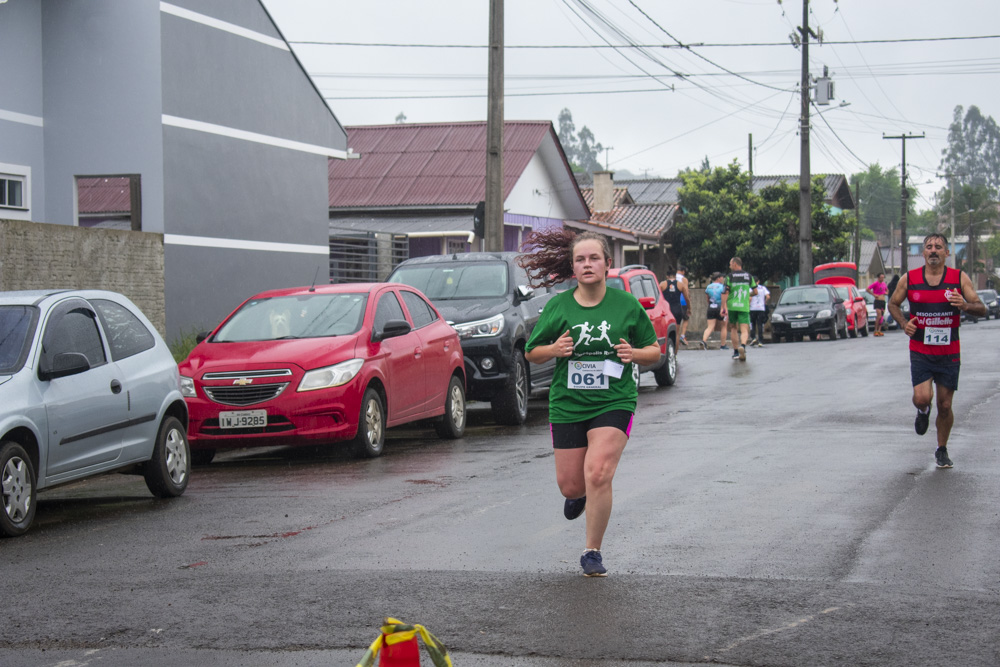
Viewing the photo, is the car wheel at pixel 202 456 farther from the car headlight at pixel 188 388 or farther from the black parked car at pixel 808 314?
the black parked car at pixel 808 314

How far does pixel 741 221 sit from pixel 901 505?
41.4 metres

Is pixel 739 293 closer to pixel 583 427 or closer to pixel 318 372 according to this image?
pixel 318 372

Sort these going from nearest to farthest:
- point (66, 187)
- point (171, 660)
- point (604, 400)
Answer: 1. point (171, 660)
2. point (604, 400)
3. point (66, 187)

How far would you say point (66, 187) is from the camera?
1945cm

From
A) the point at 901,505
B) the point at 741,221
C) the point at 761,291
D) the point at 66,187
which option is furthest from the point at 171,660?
the point at 741,221

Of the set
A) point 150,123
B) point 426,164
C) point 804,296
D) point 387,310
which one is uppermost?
point 426,164

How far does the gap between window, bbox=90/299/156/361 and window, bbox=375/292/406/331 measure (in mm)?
2806

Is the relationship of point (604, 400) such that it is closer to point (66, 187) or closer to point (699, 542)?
point (699, 542)

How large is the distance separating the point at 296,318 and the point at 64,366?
4.17m

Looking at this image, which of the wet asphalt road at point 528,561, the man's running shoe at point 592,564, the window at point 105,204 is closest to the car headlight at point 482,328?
the wet asphalt road at point 528,561

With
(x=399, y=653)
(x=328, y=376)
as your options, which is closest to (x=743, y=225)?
(x=328, y=376)

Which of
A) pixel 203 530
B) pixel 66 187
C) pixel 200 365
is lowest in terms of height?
pixel 203 530

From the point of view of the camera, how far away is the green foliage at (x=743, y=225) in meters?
48.4

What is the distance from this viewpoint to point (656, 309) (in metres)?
19.2
